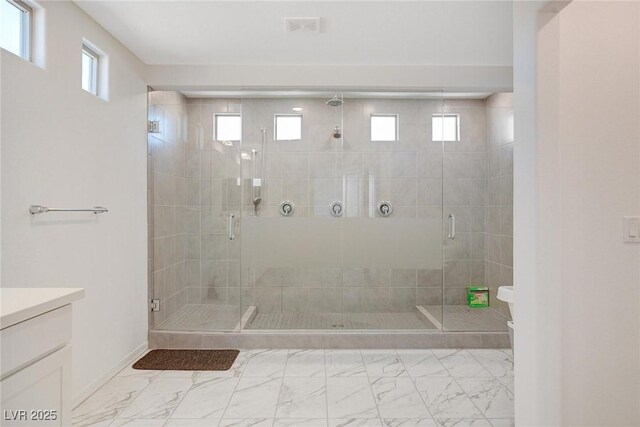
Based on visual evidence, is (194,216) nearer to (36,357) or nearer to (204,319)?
(204,319)

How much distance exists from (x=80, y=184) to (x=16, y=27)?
89 cm

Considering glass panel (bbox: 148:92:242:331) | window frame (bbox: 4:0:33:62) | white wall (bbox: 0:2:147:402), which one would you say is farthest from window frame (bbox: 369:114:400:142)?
window frame (bbox: 4:0:33:62)

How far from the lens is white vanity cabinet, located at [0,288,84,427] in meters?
0.93

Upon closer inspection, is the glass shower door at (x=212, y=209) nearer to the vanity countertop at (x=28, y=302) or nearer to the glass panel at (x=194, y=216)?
the glass panel at (x=194, y=216)

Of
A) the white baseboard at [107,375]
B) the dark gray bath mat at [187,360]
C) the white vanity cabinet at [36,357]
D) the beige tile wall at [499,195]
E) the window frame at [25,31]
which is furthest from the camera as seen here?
the beige tile wall at [499,195]

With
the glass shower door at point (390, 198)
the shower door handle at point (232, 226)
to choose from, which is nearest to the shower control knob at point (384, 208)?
the glass shower door at point (390, 198)

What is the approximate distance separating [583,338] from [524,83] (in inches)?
44.5

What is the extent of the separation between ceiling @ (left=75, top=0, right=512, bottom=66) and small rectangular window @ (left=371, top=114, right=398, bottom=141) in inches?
18.2

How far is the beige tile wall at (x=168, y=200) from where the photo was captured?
3426mm

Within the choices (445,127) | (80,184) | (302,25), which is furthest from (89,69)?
(445,127)

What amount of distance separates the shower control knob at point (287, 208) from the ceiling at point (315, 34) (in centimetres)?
122

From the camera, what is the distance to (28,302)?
104cm

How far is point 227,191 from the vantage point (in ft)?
11.7

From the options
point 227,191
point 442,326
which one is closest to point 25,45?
point 227,191
